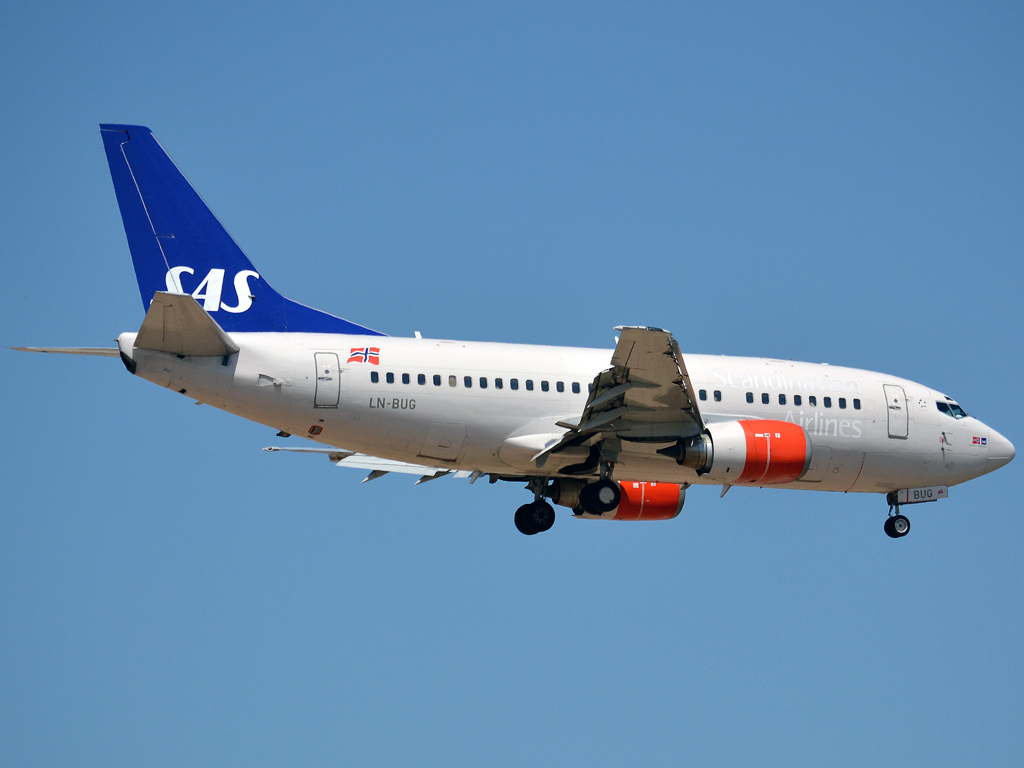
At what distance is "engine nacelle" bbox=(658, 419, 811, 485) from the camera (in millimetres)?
29625

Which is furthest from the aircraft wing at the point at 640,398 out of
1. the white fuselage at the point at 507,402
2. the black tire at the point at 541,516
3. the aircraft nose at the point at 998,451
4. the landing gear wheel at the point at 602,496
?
the aircraft nose at the point at 998,451

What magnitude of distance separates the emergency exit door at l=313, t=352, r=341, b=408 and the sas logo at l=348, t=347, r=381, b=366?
0.47 m

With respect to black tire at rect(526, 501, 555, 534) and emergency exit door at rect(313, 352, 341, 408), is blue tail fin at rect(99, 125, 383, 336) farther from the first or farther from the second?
black tire at rect(526, 501, 555, 534)

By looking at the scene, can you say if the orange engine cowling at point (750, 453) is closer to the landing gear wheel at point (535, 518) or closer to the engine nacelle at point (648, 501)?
the engine nacelle at point (648, 501)

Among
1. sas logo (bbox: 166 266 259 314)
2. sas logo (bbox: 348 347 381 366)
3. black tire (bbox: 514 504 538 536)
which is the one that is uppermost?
sas logo (bbox: 166 266 259 314)

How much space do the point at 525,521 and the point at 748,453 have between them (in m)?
6.26

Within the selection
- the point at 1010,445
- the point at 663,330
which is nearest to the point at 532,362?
the point at 663,330

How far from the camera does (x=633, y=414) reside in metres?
29.3

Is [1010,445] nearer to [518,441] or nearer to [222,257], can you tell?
[518,441]

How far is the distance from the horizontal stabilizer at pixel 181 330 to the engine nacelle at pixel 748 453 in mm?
10505

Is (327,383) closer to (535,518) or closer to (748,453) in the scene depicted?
(535,518)

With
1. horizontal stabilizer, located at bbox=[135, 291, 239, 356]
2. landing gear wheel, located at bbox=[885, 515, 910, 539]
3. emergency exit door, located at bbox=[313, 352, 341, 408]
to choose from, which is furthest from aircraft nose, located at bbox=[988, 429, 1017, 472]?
horizontal stabilizer, located at bbox=[135, 291, 239, 356]

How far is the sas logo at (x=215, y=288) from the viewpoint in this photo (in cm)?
2905

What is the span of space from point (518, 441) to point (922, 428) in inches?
450
